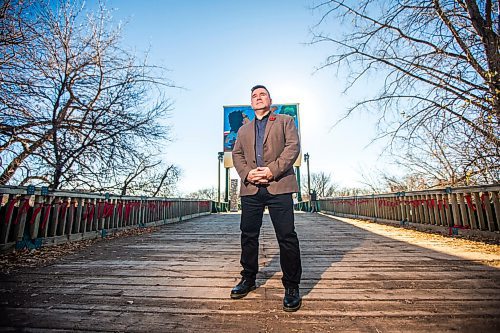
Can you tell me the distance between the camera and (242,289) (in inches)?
69.1

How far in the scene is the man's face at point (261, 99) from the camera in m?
2.06

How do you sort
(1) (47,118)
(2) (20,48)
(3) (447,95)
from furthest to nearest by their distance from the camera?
1. (1) (47,118)
2. (3) (447,95)
3. (2) (20,48)

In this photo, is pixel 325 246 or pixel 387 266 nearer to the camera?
pixel 387 266

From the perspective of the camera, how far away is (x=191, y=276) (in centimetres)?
228

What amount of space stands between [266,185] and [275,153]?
282 mm

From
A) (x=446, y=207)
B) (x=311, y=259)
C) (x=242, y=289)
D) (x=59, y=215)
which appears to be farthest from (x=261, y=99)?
(x=446, y=207)

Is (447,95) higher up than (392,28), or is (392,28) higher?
(392,28)

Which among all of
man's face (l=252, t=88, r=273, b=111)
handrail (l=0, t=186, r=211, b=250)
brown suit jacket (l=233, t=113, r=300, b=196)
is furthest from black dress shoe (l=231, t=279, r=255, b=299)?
handrail (l=0, t=186, r=211, b=250)

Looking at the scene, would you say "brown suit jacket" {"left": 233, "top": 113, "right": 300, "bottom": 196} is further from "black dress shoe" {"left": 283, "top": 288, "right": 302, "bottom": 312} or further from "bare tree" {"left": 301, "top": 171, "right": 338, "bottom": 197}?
"bare tree" {"left": 301, "top": 171, "right": 338, "bottom": 197}

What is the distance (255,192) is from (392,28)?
196 inches

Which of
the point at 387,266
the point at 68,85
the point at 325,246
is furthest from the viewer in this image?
the point at 68,85

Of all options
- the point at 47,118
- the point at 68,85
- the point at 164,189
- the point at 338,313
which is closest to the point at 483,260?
the point at 338,313

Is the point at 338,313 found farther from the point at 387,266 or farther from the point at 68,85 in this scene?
the point at 68,85

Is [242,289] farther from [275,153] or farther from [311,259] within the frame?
[311,259]
